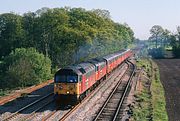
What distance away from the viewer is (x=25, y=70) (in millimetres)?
46031

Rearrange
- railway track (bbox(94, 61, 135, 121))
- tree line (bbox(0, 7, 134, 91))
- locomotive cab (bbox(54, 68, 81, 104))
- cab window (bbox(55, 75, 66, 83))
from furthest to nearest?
1. tree line (bbox(0, 7, 134, 91))
2. cab window (bbox(55, 75, 66, 83))
3. locomotive cab (bbox(54, 68, 81, 104))
4. railway track (bbox(94, 61, 135, 121))

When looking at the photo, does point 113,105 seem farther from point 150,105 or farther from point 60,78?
point 60,78

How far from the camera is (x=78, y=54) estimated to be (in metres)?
73.4

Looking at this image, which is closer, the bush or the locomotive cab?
the locomotive cab

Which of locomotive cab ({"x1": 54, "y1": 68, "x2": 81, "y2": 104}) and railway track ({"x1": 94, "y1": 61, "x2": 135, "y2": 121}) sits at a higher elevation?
locomotive cab ({"x1": 54, "y1": 68, "x2": 81, "y2": 104})

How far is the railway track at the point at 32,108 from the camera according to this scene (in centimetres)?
2579

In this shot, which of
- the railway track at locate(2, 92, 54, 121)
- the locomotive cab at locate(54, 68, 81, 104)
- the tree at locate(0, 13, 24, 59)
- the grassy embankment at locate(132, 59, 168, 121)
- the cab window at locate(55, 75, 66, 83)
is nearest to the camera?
the railway track at locate(2, 92, 54, 121)

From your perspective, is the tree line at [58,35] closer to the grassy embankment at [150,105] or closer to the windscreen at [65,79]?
the grassy embankment at [150,105]

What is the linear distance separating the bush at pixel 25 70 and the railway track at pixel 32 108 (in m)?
11.2

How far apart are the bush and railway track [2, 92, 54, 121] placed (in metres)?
11.2

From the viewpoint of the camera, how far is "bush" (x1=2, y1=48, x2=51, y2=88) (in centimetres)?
4584

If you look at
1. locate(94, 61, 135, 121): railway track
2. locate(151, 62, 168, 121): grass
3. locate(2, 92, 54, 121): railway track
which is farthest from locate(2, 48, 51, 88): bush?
locate(151, 62, 168, 121): grass

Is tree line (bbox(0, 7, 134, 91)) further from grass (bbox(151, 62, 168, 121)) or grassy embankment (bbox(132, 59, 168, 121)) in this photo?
grassy embankment (bbox(132, 59, 168, 121))

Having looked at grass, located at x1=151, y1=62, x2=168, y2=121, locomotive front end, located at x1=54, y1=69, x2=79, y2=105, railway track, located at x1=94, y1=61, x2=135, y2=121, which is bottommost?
grass, located at x1=151, y1=62, x2=168, y2=121
